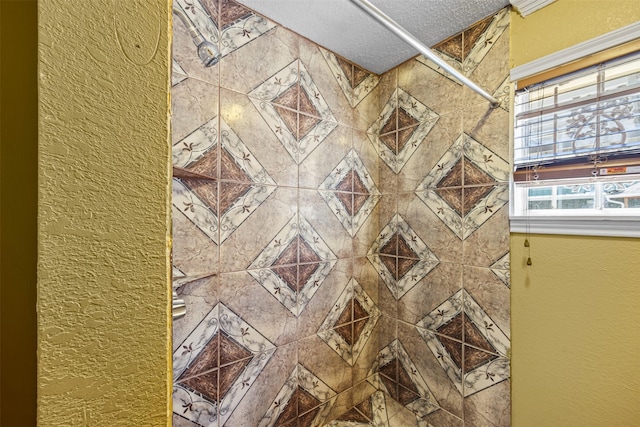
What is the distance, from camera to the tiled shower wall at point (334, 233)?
98cm

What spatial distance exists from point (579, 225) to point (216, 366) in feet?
4.53

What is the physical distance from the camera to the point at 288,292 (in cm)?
120

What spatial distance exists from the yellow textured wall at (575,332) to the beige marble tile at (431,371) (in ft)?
0.77

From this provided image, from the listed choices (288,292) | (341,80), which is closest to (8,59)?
(288,292)

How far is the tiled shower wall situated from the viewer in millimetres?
983

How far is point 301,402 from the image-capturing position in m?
1.23

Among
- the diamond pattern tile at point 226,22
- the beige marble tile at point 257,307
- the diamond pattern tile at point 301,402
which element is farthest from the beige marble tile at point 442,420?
the diamond pattern tile at point 226,22

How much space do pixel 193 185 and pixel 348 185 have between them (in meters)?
0.78

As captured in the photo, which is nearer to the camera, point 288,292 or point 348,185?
point 288,292

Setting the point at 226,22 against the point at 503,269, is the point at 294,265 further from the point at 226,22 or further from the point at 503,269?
the point at 226,22

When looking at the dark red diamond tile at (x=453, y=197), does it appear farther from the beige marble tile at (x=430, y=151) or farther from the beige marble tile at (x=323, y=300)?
the beige marble tile at (x=323, y=300)

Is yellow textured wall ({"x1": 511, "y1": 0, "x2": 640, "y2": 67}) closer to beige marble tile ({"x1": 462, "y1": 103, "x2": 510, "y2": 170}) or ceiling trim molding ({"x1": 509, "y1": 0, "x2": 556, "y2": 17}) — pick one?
ceiling trim molding ({"x1": 509, "y1": 0, "x2": 556, "y2": 17})

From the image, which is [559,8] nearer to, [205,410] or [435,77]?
[435,77]


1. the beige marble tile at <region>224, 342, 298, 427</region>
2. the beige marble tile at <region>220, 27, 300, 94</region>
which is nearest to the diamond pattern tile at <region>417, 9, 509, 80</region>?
the beige marble tile at <region>220, 27, 300, 94</region>
